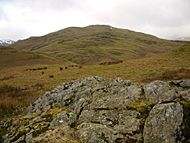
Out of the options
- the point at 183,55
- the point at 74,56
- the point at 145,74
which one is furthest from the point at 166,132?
the point at 74,56

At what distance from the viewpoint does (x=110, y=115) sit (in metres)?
15.4

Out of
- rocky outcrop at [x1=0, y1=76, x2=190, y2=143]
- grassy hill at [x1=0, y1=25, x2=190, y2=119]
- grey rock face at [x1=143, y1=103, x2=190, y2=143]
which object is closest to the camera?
grey rock face at [x1=143, y1=103, x2=190, y2=143]

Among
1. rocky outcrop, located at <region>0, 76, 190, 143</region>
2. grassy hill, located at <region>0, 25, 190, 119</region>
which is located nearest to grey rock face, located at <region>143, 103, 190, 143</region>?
rocky outcrop, located at <region>0, 76, 190, 143</region>

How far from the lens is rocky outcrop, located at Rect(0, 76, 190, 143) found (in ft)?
45.4

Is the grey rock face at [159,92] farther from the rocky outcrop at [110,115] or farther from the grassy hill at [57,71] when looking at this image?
the grassy hill at [57,71]

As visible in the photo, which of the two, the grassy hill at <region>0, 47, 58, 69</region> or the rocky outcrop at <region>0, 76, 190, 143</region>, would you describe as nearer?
the rocky outcrop at <region>0, 76, 190, 143</region>

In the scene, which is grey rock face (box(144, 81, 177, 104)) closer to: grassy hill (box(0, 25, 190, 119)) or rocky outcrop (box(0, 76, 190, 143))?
rocky outcrop (box(0, 76, 190, 143))

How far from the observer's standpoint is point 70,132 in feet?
47.6

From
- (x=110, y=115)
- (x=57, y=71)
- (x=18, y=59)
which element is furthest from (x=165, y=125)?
(x=18, y=59)

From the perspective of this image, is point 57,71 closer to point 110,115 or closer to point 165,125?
point 110,115

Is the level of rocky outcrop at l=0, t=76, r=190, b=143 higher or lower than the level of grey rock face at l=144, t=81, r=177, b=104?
lower

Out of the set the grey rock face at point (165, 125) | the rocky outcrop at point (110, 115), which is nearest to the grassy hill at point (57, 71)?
the rocky outcrop at point (110, 115)

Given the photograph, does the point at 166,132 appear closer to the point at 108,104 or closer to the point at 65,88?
the point at 108,104

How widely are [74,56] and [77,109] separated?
162446 mm
